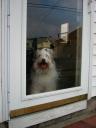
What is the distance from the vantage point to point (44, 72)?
3.29 metres

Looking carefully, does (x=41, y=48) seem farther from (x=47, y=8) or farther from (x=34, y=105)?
(x=34, y=105)

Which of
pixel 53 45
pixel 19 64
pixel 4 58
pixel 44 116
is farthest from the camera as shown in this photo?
pixel 53 45

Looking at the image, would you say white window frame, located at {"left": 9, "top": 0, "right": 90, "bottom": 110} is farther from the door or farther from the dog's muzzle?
the dog's muzzle

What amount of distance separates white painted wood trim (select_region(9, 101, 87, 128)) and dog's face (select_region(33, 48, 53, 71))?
0.57 meters

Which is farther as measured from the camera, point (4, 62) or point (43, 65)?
point (43, 65)

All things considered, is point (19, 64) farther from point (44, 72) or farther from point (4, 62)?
point (44, 72)

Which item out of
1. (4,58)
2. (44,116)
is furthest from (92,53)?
(4,58)

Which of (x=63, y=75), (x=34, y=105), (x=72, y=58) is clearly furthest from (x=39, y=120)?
(x=72, y=58)

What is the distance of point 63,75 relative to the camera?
3.55m

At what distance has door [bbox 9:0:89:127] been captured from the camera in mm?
2838

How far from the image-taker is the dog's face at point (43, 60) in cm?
319

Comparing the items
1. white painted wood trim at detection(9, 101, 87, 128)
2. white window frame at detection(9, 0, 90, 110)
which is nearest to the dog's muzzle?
white window frame at detection(9, 0, 90, 110)

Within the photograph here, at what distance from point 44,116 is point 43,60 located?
0.72m

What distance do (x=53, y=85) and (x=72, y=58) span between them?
525 mm
